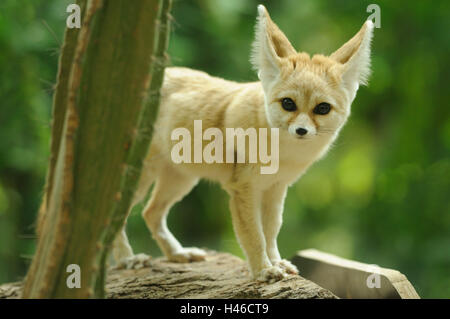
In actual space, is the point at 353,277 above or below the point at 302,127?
below

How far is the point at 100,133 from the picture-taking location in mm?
2668

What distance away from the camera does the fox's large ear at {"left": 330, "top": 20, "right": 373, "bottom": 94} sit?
3734mm

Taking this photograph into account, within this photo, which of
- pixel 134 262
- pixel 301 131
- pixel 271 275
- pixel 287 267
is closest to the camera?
pixel 301 131

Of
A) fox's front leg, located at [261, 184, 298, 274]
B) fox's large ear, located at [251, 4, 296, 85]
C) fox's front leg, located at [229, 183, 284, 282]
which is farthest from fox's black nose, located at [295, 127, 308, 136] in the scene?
fox's front leg, located at [261, 184, 298, 274]

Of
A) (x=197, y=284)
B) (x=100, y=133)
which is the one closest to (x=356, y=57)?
(x=100, y=133)

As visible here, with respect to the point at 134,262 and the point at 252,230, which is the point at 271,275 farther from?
the point at 134,262

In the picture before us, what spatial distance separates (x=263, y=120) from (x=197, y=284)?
1.38 metres

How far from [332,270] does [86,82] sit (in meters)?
2.86

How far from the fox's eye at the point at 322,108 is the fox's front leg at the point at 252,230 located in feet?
2.71

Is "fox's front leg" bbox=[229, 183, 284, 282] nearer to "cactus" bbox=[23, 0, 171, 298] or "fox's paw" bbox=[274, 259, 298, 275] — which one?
"fox's paw" bbox=[274, 259, 298, 275]

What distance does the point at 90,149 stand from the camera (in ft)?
8.78

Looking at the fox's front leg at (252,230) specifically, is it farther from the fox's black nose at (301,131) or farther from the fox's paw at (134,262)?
the fox's paw at (134,262)
